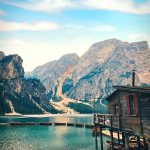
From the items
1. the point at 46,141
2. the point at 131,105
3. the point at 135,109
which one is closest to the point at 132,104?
the point at 131,105

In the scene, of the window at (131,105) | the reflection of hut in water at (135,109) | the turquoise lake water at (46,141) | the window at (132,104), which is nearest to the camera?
the reflection of hut in water at (135,109)

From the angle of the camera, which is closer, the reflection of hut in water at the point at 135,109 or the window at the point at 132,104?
the reflection of hut in water at the point at 135,109

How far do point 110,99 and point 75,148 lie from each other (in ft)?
61.3

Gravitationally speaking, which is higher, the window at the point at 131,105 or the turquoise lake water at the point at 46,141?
the window at the point at 131,105

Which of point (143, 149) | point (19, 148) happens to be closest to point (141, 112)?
point (143, 149)

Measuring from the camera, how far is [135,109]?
108 ft

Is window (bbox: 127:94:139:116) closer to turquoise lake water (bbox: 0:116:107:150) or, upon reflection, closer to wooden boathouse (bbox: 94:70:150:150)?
wooden boathouse (bbox: 94:70:150:150)

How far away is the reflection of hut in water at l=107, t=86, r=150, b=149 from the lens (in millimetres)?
31469

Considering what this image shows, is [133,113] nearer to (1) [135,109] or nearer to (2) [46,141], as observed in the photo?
(1) [135,109]

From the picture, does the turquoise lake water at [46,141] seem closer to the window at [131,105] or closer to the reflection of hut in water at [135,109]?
the reflection of hut in water at [135,109]

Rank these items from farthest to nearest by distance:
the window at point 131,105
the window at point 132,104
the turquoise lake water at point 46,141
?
the turquoise lake water at point 46,141 → the window at point 132,104 → the window at point 131,105

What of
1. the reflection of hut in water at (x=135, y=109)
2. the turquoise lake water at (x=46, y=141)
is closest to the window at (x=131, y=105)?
the reflection of hut in water at (x=135, y=109)

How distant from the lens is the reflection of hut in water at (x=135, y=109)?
3147cm

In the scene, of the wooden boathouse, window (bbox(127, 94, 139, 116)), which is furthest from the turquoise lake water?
window (bbox(127, 94, 139, 116))
